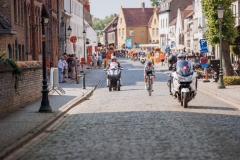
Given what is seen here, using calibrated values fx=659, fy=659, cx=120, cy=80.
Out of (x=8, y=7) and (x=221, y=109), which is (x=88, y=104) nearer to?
(x=221, y=109)

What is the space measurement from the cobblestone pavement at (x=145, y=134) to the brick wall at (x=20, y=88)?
182 cm

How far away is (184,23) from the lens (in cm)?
10138

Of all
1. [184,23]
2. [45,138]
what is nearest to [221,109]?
[45,138]

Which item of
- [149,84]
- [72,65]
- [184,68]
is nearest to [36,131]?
[184,68]

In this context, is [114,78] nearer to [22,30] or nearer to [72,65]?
[22,30]

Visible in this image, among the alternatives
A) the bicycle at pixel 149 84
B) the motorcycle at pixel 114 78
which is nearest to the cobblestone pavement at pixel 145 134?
the bicycle at pixel 149 84

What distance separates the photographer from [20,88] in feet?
71.6

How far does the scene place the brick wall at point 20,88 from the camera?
1870cm

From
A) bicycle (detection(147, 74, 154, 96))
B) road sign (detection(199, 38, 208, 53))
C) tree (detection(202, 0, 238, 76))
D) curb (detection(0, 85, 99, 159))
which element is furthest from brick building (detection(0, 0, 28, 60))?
road sign (detection(199, 38, 208, 53))

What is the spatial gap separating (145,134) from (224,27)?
23291 millimetres

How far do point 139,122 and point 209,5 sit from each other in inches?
777

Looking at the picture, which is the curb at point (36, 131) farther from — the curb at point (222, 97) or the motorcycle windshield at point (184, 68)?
the curb at point (222, 97)

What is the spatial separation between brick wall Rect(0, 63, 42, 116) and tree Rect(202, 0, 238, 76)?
12.4m

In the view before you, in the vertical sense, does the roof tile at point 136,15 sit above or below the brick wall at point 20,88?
above
